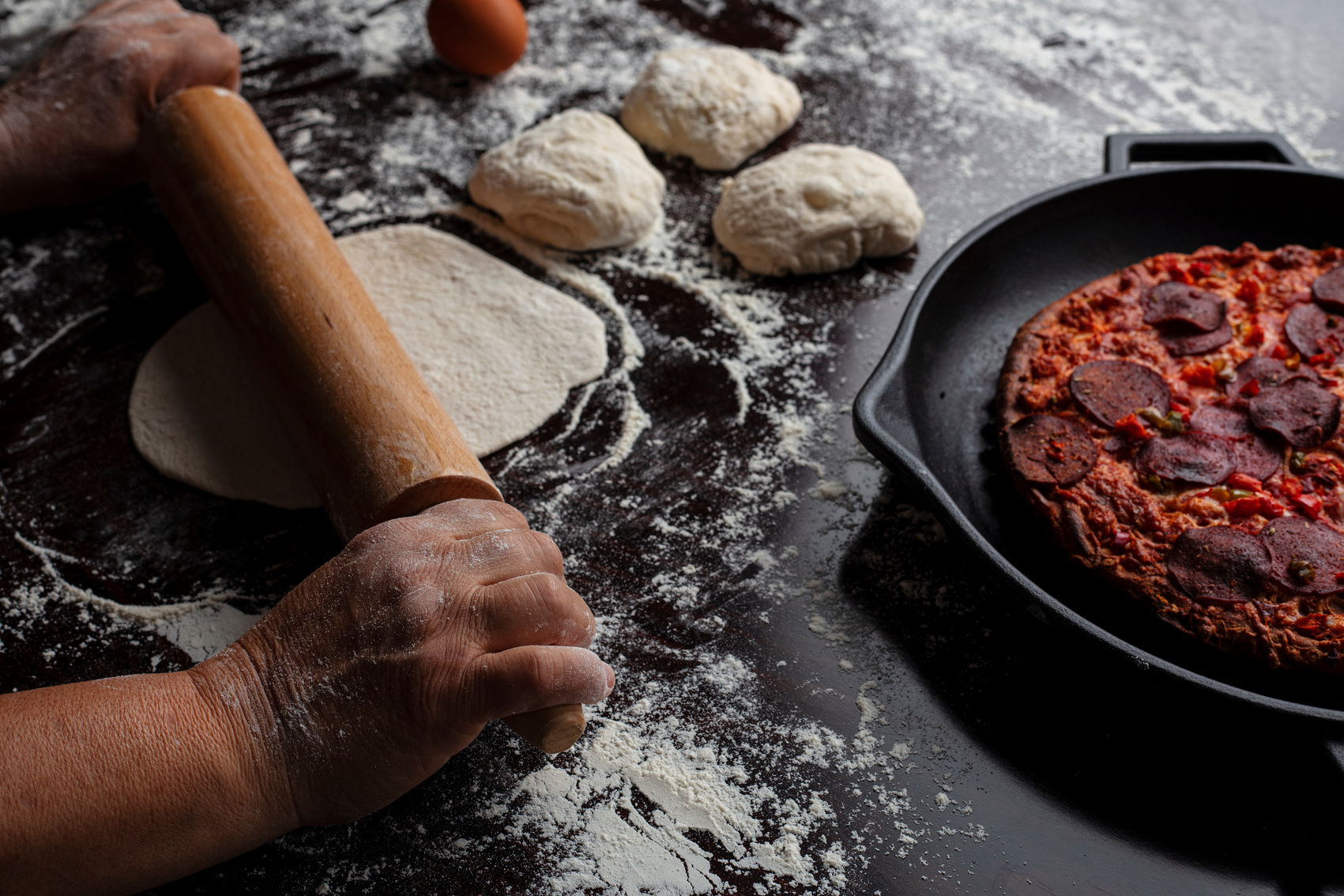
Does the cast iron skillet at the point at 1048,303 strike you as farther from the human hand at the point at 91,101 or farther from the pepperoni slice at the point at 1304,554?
the human hand at the point at 91,101

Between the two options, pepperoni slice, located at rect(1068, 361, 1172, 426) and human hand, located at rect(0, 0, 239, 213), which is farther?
human hand, located at rect(0, 0, 239, 213)

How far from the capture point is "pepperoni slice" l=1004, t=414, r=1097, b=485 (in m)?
1.34

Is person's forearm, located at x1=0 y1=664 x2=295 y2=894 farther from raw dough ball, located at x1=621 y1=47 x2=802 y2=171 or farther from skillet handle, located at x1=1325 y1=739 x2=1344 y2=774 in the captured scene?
raw dough ball, located at x1=621 y1=47 x2=802 y2=171

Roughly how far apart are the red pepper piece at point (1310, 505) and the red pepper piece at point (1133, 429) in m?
0.21

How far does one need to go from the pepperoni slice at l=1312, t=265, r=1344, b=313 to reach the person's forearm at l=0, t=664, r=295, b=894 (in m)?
1.79

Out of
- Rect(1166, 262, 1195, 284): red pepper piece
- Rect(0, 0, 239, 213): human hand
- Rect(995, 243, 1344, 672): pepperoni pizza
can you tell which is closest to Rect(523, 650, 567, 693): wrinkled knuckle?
Rect(995, 243, 1344, 672): pepperoni pizza

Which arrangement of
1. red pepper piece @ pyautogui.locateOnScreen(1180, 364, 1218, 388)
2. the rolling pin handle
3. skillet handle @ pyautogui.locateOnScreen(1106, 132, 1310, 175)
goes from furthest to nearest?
1. skillet handle @ pyautogui.locateOnScreen(1106, 132, 1310, 175)
2. red pepper piece @ pyautogui.locateOnScreen(1180, 364, 1218, 388)
3. the rolling pin handle

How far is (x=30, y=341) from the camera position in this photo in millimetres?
1755

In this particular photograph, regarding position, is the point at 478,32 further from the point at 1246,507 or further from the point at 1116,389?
the point at 1246,507

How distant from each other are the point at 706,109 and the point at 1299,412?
1362 millimetres

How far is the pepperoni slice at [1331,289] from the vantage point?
1528 mm

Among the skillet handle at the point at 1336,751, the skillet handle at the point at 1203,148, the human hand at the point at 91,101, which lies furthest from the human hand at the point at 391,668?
the skillet handle at the point at 1203,148

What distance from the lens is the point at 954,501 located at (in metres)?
1.38

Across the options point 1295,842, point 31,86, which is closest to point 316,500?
point 31,86
